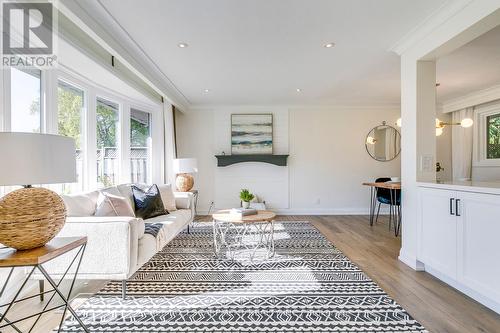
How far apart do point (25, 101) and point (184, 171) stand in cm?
243

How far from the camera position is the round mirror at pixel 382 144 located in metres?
5.90

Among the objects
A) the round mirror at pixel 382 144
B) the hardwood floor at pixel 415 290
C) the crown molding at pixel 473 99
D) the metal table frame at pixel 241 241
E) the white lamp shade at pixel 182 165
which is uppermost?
the crown molding at pixel 473 99

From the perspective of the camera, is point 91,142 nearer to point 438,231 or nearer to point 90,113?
point 90,113

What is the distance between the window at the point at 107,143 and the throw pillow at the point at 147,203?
22.6 inches

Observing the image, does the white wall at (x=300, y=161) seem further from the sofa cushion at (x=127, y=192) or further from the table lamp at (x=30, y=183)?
the table lamp at (x=30, y=183)

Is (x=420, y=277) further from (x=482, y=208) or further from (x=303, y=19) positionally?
(x=303, y=19)

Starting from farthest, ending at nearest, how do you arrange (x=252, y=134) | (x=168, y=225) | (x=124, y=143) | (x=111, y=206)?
(x=252, y=134)
(x=124, y=143)
(x=168, y=225)
(x=111, y=206)

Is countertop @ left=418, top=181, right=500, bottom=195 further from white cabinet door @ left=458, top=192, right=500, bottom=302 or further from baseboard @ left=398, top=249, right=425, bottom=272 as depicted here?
baseboard @ left=398, top=249, right=425, bottom=272

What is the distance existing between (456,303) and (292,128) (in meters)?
4.27

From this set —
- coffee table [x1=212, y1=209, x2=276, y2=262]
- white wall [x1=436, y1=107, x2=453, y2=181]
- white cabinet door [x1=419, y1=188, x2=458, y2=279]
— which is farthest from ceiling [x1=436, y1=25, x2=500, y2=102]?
coffee table [x1=212, y1=209, x2=276, y2=262]
